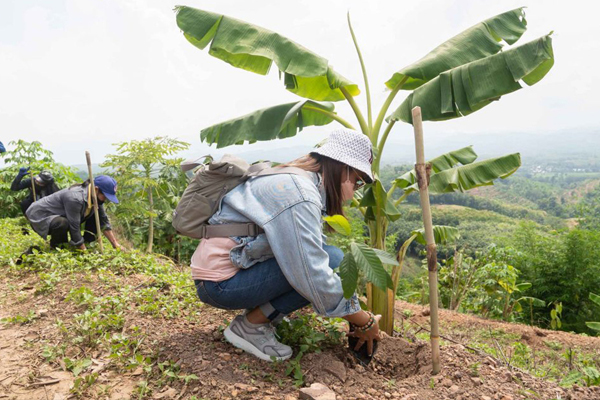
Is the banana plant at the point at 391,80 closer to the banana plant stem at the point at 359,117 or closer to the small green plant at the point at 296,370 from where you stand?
the banana plant stem at the point at 359,117

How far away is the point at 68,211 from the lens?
456 centimetres

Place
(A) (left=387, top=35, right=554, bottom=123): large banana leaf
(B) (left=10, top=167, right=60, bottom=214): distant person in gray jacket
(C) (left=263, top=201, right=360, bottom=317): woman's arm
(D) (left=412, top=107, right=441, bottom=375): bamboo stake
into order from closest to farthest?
(C) (left=263, top=201, right=360, bottom=317): woman's arm < (D) (left=412, top=107, right=441, bottom=375): bamboo stake < (A) (left=387, top=35, right=554, bottom=123): large banana leaf < (B) (left=10, top=167, right=60, bottom=214): distant person in gray jacket

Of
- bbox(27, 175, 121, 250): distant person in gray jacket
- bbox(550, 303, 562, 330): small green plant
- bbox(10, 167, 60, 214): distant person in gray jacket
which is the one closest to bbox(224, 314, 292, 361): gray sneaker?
bbox(27, 175, 121, 250): distant person in gray jacket

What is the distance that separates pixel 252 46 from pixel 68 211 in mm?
2680

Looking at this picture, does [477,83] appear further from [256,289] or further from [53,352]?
[53,352]

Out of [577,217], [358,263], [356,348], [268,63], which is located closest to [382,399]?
[356,348]

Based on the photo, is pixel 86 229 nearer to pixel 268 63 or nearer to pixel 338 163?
pixel 268 63

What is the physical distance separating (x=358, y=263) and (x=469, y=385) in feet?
3.09

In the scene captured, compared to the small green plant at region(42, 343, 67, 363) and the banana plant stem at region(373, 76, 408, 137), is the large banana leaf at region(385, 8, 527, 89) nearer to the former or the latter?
the banana plant stem at region(373, 76, 408, 137)

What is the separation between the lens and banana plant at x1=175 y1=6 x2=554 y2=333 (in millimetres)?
3459

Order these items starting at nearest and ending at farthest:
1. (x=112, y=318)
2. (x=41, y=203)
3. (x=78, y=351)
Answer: (x=78, y=351)
(x=112, y=318)
(x=41, y=203)

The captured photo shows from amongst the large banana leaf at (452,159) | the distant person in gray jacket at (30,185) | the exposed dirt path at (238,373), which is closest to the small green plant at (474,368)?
the exposed dirt path at (238,373)

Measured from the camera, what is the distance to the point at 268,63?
4.32 m

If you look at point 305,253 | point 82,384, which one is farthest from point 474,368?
point 82,384
